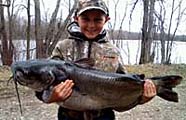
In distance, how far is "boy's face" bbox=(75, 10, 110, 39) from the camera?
2268 mm

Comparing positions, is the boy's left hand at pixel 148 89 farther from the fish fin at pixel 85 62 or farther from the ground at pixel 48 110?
the ground at pixel 48 110

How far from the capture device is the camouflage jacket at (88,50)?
2.32 meters

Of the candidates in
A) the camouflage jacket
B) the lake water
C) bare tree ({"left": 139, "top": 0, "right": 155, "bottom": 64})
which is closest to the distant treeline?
the lake water

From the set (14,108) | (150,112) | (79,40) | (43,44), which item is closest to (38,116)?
(14,108)

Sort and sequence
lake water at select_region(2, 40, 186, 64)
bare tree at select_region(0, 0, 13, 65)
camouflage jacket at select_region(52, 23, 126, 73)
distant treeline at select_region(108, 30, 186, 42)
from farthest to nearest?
1. distant treeline at select_region(108, 30, 186, 42)
2. lake water at select_region(2, 40, 186, 64)
3. bare tree at select_region(0, 0, 13, 65)
4. camouflage jacket at select_region(52, 23, 126, 73)

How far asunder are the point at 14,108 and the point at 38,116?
768 mm

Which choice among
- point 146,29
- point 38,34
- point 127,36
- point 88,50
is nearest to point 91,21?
point 88,50

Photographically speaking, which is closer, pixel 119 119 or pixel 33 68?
pixel 33 68

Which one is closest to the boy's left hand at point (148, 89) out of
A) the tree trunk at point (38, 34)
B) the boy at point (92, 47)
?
the boy at point (92, 47)

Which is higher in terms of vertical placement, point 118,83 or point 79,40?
point 79,40

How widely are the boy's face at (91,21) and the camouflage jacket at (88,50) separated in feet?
0.20

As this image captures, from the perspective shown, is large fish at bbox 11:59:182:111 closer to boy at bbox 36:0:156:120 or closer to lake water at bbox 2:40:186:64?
boy at bbox 36:0:156:120

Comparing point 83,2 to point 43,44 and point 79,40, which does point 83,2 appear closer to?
point 79,40

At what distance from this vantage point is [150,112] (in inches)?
286
